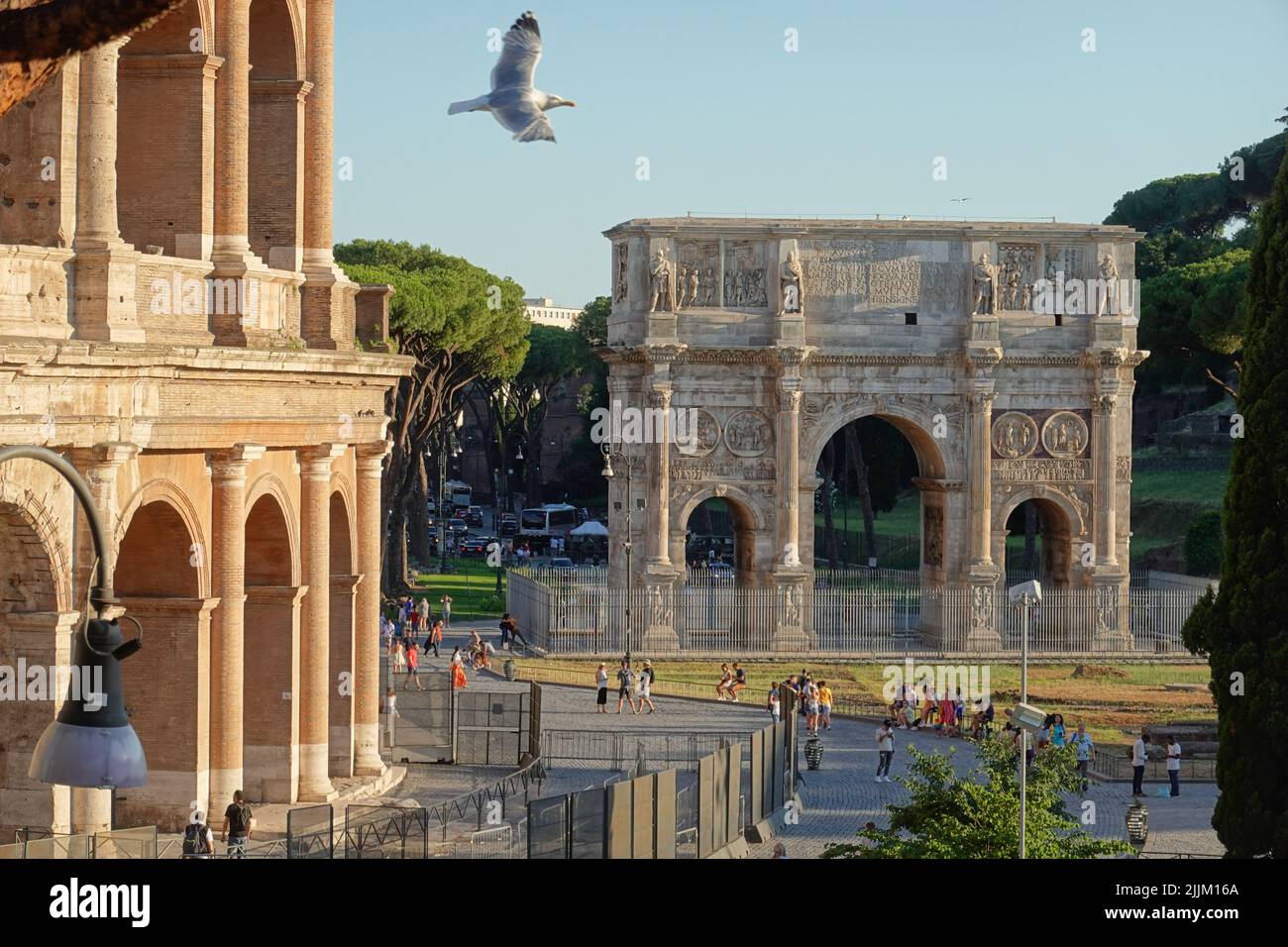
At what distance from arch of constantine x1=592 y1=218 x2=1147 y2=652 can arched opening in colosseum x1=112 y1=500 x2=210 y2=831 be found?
24.3 metres

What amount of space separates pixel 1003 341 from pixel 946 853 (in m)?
28.4

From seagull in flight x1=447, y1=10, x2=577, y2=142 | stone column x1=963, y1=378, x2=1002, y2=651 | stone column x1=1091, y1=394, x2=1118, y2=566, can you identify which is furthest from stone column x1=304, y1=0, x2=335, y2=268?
Result: stone column x1=1091, y1=394, x2=1118, y2=566

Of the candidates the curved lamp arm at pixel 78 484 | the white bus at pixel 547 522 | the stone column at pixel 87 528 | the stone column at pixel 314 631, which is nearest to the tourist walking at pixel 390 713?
the stone column at pixel 314 631

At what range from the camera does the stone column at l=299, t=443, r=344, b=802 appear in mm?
24906

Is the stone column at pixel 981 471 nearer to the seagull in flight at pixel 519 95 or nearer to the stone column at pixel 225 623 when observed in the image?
the stone column at pixel 225 623

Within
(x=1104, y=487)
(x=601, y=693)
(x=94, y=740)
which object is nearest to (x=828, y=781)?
(x=601, y=693)

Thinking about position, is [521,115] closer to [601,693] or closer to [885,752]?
[885,752]

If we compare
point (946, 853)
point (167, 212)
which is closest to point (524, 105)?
point (167, 212)

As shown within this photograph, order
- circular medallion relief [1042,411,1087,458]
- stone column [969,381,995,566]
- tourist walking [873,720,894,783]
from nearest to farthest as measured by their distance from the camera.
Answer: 1. tourist walking [873,720,894,783]
2. stone column [969,381,995,566]
3. circular medallion relief [1042,411,1087,458]

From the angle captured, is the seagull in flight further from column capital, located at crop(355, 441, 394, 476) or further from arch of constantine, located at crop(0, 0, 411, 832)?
column capital, located at crop(355, 441, 394, 476)

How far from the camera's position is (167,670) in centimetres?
2195

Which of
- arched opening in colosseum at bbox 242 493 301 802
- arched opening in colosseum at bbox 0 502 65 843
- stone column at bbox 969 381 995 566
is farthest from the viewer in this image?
stone column at bbox 969 381 995 566

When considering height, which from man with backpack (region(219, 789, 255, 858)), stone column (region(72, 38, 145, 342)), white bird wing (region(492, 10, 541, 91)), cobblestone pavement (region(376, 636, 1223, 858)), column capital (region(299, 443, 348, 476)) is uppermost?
white bird wing (region(492, 10, 541, 91))

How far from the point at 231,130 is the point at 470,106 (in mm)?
4918
